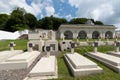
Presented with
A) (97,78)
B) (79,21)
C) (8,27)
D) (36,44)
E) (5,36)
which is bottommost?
(97,78)

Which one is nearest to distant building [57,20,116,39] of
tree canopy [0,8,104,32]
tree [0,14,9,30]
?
tree canopy [0,8,104,32]

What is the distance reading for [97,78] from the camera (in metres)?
5.17

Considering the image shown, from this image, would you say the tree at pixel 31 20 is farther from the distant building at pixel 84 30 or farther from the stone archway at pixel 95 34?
the stone archway at pixel 95 34

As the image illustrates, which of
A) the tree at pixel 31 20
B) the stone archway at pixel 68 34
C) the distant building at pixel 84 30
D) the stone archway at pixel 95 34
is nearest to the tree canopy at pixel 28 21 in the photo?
the tree at pixel 31 20

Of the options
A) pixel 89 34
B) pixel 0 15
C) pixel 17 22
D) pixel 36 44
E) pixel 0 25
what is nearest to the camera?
pixel 36 44

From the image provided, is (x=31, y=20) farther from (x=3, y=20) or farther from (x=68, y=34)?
(x=68, y=34)

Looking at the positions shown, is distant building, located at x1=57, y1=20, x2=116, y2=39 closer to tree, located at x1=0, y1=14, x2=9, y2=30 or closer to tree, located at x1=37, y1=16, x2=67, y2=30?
tree, located at x1=37, y1=16, x2=67, y2=30

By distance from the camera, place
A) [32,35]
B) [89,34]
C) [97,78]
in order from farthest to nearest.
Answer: [89,34] → [32,35] → [97,78]

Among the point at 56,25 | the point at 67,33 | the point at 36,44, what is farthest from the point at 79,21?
the point at 36,44

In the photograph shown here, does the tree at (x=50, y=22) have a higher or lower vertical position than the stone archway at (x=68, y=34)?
higher

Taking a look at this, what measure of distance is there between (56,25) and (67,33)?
20.5 meters

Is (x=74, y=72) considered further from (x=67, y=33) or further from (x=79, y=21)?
(x=79, y=21)

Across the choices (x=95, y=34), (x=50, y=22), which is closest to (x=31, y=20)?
(x=50, y=22)

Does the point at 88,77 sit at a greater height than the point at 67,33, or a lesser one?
lesser
